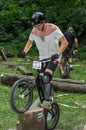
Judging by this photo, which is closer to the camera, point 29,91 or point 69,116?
point 29,91

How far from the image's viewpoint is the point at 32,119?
7.90 metres

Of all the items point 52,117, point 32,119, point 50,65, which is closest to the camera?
point 32,119

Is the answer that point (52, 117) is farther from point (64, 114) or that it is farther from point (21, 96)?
point (21, 96)

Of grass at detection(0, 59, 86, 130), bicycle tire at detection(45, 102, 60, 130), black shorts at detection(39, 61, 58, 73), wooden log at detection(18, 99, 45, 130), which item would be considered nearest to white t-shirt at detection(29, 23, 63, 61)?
black shorts at detection(39, 61, 58, 73)

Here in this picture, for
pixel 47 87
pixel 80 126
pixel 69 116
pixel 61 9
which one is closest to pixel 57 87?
pixel 69 116

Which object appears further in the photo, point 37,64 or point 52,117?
point 52,117

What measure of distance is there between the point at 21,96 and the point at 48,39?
1265 mm

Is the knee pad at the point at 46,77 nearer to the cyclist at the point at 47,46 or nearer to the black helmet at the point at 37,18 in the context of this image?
the cyclist at the point at 47,46

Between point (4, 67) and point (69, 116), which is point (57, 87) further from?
point (4, 67)

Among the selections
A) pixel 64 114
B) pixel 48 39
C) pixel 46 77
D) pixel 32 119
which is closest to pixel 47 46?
pixel 48 39

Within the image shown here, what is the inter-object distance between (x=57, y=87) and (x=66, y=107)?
2.11 m

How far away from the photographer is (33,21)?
772 cm

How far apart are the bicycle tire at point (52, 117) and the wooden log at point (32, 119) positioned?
0.48 meters

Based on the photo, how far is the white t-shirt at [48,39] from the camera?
7965 mm
